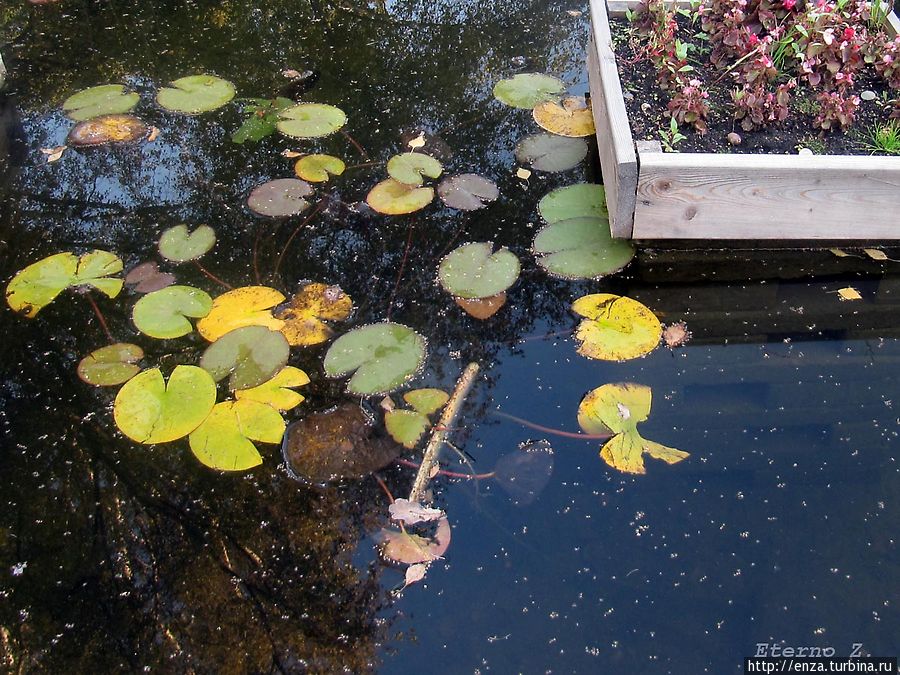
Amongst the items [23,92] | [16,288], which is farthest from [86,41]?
[16,288]

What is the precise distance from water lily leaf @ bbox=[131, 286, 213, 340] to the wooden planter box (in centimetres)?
113

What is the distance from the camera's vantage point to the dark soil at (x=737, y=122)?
2.04 metres

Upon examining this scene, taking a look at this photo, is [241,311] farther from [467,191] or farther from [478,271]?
[467,191]

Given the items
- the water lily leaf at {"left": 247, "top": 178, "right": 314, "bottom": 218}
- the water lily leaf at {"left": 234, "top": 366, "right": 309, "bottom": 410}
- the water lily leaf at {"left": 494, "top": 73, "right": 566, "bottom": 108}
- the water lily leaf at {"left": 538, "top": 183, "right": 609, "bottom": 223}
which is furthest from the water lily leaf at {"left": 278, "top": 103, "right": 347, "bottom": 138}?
the water lily leaf at {"left": 234, "top": 366, "right": 309, "bottom": 410}

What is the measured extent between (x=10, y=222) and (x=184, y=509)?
1.25 metres

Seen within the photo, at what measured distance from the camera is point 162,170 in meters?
2.39

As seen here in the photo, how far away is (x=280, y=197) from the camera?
227 cm

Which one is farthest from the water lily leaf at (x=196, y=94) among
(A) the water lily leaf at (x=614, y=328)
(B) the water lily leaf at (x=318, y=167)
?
(A) the water lily leaf at (x=614, y=328)

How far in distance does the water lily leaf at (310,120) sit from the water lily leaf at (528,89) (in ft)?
1.93

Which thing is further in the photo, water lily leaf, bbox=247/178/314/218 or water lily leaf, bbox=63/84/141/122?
water lily leaf, bbox=63/84/141/122

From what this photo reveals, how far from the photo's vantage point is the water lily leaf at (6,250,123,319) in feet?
6.47

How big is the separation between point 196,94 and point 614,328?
181 cm

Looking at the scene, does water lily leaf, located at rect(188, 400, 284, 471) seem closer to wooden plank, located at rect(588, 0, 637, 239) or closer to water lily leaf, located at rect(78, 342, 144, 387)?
water lily leaf, located at rect(78, 342, 144, 387)

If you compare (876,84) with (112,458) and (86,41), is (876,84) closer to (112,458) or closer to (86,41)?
(112,458)
